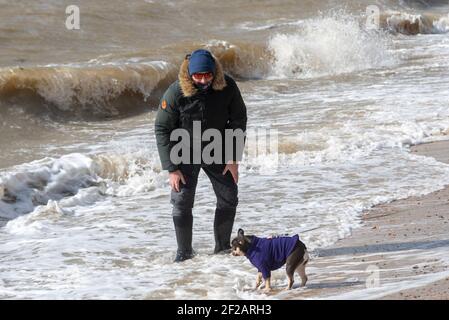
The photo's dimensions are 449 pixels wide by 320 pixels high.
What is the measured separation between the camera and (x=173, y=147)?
656 cm

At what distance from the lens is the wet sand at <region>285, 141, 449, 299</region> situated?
5605mm

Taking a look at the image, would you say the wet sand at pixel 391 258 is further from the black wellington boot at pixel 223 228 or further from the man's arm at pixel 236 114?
the man's arm at pixel 236 114

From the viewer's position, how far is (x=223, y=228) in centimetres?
695

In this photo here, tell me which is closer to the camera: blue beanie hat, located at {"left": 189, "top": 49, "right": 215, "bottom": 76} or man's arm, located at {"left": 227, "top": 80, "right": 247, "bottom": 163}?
blue beanie hat, located at {"left": 189, "top": 49, "right": 215, "bottom": 76}

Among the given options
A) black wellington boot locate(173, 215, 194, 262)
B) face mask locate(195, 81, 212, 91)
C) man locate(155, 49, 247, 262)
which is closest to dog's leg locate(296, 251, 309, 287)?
man locate(155, 49, 247, 262)

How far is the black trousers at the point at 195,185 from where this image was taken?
6.65m

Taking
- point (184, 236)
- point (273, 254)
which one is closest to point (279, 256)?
point (273, 254)

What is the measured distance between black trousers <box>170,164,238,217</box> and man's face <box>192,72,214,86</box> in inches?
26.3

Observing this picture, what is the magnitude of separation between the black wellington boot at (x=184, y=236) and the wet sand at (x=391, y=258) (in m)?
0.99

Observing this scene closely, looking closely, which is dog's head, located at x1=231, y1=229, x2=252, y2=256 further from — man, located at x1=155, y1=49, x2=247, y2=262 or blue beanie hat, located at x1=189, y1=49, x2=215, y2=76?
blue beanie hat, located at x1=189, y1=49, x2=215, y2=76

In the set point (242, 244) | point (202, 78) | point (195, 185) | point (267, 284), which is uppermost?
point (202, 78)

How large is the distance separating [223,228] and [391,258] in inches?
52.7

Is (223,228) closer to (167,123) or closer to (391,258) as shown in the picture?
(167,123)

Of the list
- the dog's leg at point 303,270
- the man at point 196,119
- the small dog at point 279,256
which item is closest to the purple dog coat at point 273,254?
the small dog at point 279,256
